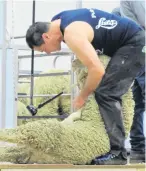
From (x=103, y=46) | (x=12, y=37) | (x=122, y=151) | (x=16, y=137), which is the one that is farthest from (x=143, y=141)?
(x=12, y=37)

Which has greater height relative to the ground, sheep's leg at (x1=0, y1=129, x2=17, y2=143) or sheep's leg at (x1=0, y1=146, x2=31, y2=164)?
sheep's leg at (x1=0, y1=129, x2=17, y2=143)

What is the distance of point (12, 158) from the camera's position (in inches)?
83.3

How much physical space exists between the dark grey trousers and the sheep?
36 mm

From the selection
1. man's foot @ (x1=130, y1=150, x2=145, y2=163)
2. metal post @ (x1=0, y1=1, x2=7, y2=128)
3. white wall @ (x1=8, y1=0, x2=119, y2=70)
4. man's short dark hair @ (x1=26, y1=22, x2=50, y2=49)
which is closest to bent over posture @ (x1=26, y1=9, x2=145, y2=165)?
man's short dark hair @ (x1=26, y1=22, x2=50, y2=49)

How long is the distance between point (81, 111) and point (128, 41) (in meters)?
0.35

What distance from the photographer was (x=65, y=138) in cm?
202

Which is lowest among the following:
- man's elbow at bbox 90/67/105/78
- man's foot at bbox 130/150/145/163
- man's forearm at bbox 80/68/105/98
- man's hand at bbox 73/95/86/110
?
man's foot at bbox 130/150/145/163

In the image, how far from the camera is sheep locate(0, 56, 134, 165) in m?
1.98

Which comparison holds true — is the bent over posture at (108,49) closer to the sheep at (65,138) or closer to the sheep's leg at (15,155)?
the sheep at (65,138)

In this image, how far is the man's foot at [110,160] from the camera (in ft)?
6.85

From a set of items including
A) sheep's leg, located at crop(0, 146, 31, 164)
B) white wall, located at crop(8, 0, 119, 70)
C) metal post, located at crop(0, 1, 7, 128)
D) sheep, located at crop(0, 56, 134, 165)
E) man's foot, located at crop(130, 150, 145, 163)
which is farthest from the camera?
white wall, located at crop(8, 0, 119, 70)

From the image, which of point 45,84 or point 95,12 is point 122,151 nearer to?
point 95,12

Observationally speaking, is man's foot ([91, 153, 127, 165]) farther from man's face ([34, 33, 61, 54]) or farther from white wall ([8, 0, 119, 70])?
white wall ([8, 0, 119, 70])

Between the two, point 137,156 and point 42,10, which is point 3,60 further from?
point 137,156
